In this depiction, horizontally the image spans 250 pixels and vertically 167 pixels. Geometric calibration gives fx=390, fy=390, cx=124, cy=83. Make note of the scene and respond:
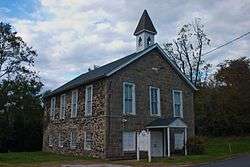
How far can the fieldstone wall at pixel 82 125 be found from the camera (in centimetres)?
3005

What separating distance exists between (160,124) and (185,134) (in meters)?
2.56

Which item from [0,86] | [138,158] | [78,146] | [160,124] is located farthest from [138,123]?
[0,86]

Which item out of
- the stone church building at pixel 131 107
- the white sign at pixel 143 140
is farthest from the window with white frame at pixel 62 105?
the white sign at pixel 143 140

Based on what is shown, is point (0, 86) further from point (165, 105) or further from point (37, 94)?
point (165, 105)

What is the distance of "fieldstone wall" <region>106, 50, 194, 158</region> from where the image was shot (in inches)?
1166

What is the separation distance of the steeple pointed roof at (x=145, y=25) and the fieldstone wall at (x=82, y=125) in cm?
718

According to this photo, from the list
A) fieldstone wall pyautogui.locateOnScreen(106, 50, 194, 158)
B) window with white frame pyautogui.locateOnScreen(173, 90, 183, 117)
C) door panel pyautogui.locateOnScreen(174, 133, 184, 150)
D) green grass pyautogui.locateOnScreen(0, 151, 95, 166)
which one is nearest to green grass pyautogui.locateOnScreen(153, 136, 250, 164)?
door panel pyautogui.locateOnScreen(174, 133, 184, 150)

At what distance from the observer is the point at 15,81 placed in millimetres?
40531

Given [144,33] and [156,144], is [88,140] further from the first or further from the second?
[144,33]

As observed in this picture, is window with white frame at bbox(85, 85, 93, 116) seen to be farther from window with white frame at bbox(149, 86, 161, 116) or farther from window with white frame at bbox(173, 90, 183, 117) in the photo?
window with white frame at bbox(173, 90, 183, 117)

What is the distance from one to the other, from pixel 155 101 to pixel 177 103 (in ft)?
9.41

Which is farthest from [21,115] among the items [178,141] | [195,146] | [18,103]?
[195,146]

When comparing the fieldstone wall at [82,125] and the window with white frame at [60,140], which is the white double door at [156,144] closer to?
the fieldstone wall at [82,125]

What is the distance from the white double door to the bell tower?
7874mm
